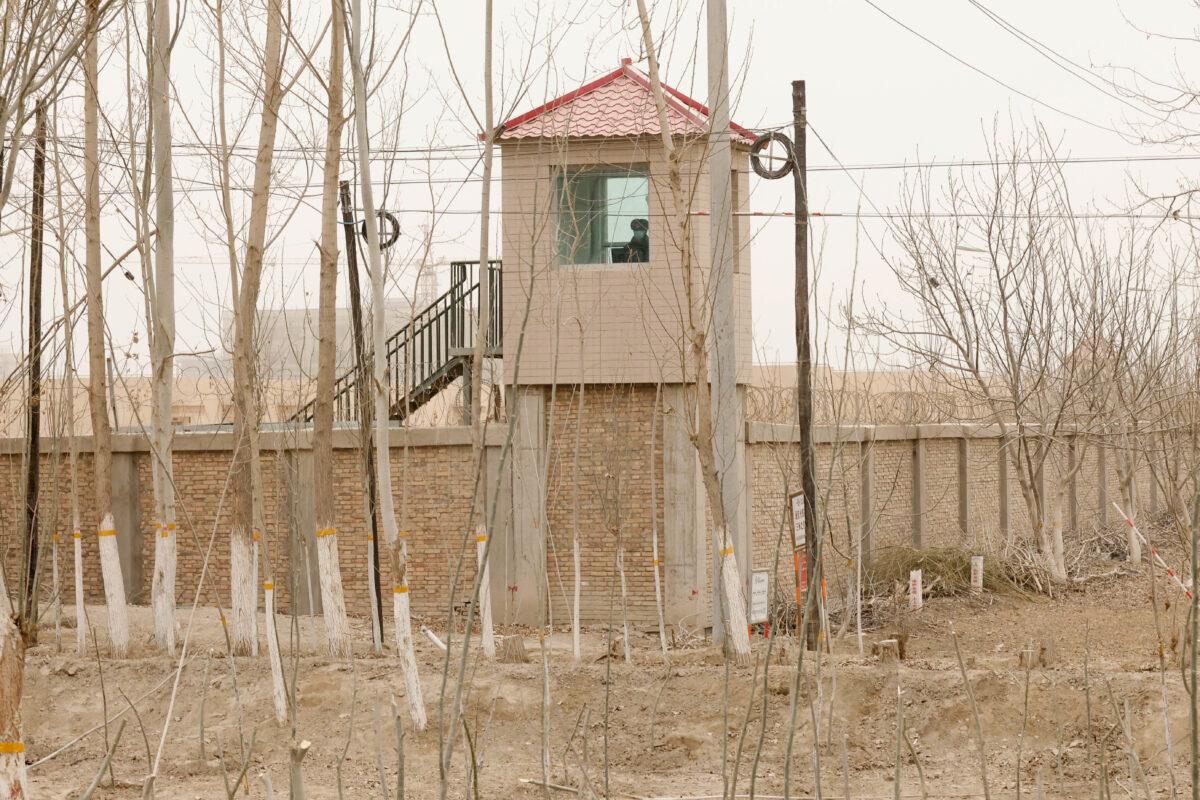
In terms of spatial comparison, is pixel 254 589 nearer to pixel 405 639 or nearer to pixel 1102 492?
pixel 405 639

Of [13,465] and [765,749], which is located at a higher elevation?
[13,465]

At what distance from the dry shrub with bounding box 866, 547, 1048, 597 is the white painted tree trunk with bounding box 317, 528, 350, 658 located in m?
9.23

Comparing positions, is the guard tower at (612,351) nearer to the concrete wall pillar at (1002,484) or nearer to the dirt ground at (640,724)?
the dirt ground at (640,724)

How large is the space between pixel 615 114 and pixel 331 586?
26.3ft

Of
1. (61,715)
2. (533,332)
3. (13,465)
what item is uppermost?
(533,332)

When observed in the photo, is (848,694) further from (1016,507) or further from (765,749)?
(1016,507)

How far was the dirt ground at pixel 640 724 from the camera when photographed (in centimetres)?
1000

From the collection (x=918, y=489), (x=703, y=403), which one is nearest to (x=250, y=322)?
(x=703, y=403)

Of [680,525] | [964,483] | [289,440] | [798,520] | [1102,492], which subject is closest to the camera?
[798,520]

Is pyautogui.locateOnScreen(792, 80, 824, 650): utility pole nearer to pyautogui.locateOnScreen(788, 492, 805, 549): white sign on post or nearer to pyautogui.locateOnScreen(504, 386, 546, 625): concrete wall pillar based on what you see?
pyautogui.locateOnScreen(788, 492, 805, 549): white sign on post

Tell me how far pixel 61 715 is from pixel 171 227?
16.5 ft

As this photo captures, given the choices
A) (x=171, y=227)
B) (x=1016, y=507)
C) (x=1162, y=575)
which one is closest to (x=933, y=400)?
(x=1016, y=507)

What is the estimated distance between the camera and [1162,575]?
21.2m

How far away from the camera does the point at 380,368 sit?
9484mm
